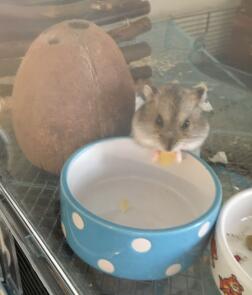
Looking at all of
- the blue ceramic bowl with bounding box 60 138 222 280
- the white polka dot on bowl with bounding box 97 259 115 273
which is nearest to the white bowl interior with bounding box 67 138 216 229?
the blue ceramic bowl with bounding box 60 138 222 280

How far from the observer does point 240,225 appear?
739 mm

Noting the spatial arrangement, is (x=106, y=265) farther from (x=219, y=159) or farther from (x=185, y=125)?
(x=219, y=159)

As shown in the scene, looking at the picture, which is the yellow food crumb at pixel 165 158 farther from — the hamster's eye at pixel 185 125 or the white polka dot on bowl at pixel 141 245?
the white polka dot on bowl at pixel 141 245

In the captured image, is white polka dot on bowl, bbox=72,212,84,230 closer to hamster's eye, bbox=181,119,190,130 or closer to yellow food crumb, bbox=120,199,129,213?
yellow food crumb, bbox=120,199,129,213

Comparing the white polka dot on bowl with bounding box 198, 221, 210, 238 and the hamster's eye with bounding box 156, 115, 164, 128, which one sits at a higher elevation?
the hamster's eye with bounding box 156, 115, 164, 128

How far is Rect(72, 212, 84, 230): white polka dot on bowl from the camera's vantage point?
626 mm

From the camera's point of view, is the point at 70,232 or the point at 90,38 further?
the point at 90,38

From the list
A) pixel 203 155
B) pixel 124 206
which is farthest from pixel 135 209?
pixel 203 155

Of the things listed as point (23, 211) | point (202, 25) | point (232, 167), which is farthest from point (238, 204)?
point (202, 25)

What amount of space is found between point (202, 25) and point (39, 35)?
2.57 feet

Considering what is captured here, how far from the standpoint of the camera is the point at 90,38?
0.78 m

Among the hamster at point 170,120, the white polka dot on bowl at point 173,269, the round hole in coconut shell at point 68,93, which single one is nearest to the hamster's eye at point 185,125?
the hamster at point 170,120

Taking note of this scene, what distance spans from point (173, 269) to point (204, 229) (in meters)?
0.08

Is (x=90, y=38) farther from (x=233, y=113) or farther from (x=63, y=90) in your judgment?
(x=233, y=113)
